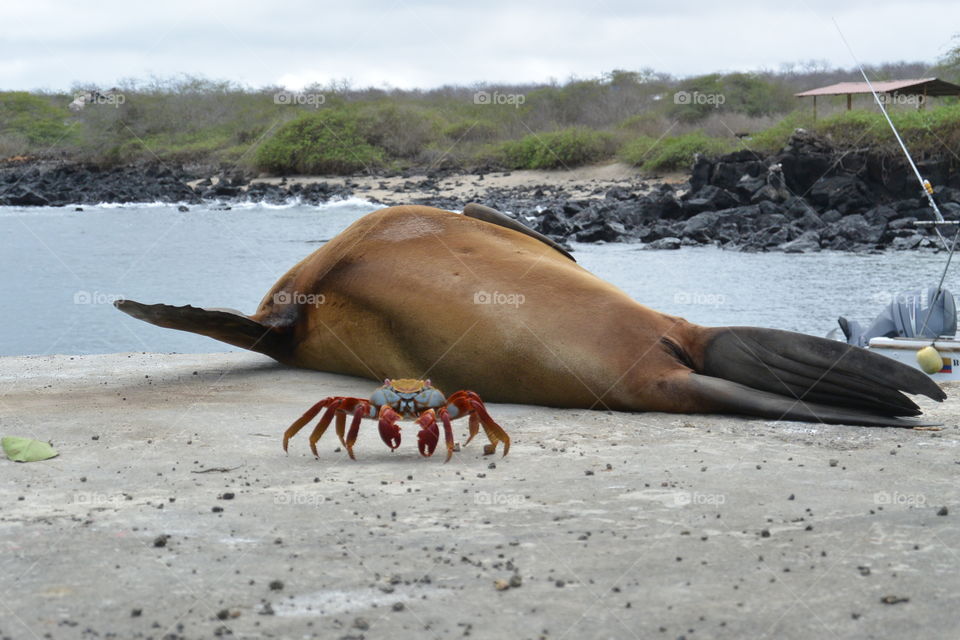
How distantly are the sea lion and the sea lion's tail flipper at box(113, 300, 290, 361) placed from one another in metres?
0.01

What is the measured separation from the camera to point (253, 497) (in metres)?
4.34

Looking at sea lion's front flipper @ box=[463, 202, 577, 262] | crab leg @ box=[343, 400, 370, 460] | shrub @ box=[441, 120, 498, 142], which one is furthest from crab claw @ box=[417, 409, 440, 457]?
shrub @ box=[441, 120, 498, 142]

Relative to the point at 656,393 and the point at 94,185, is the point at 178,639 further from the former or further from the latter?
the point at 94,185

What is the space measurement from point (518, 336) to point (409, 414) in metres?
1.31

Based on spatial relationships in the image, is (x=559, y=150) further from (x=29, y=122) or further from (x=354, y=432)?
(x=29, y=122)

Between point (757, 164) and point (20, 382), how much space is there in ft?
67.6

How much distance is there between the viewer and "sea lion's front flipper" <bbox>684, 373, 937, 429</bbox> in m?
5.84

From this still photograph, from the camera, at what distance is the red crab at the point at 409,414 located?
5.09 meters

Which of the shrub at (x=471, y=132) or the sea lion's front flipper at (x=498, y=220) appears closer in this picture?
the sea lion's front flipper at (x=498, y=220)

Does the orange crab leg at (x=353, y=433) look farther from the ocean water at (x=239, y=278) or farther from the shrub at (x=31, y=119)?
the shrub at (x=31, y=119)

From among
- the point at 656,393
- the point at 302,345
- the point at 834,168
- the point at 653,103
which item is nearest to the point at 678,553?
the point at 656,393

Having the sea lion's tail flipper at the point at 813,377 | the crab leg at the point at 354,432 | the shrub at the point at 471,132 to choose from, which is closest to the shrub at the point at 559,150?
the shrub at the point at 471,132

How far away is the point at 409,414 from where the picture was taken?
533cm

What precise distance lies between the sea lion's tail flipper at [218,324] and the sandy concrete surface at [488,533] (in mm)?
1059
